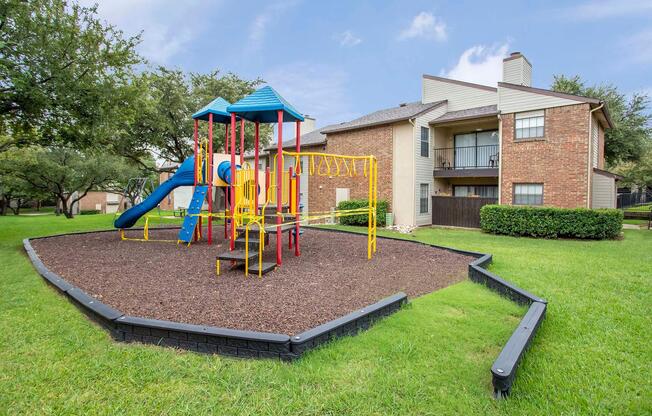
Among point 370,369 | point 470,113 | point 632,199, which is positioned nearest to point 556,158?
point 470,113

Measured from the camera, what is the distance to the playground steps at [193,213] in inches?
389

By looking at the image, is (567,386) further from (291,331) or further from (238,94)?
(238,94)

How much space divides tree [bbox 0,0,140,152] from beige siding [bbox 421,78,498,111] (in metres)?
14.1

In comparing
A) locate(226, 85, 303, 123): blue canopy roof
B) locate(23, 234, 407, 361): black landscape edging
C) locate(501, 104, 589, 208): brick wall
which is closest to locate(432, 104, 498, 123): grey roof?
locate(501, 104, 589, 208): brick wall

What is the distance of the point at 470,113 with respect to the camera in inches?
649

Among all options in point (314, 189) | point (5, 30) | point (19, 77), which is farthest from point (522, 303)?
point (314, 189)

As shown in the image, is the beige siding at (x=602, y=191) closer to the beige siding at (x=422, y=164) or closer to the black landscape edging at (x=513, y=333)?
the beige siding at (x=422, y=164)

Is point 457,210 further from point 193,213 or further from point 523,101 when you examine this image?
point 193,213

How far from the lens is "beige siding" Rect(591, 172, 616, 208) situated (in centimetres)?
1434

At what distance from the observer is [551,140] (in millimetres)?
14180

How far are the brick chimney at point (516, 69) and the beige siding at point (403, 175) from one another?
552 centimetres

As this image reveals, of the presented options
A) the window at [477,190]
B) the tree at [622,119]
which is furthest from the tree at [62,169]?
the tree at [622,119]

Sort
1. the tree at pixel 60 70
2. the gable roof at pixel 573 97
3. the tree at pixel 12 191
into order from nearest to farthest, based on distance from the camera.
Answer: the tree at pixel 60 70 → the gable roof at pixel 573 97 → the tree at pixel 12 191

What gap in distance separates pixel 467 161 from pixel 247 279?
14.9 metres
